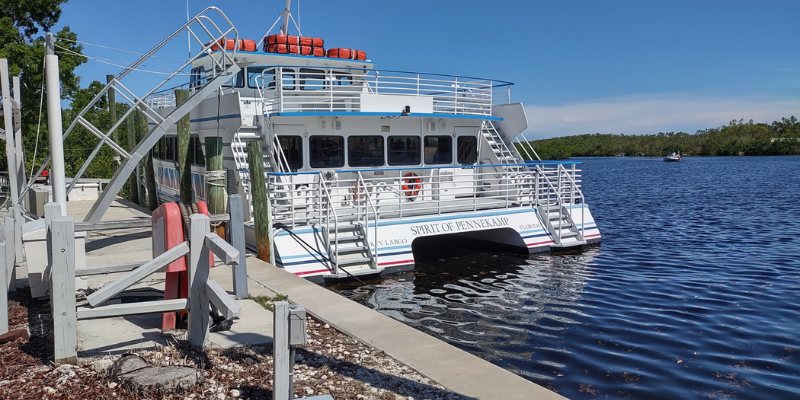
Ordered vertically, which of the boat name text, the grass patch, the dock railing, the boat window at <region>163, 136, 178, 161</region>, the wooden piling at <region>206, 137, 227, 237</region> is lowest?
the grass patch

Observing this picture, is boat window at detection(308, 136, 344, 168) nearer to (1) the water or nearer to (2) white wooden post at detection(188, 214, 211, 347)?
(1) the water

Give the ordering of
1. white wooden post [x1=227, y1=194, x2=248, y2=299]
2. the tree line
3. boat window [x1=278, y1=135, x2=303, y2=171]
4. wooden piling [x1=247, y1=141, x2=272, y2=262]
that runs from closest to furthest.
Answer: white wooden post [x1=227, y1=194, x2=248, y2=299] < wooden piling [x1=247, y1=141, x2=272, y2=262] < boat window [x1=278, y1=135, x2=303, y2=171] < the tree line

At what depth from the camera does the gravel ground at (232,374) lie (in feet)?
16.9

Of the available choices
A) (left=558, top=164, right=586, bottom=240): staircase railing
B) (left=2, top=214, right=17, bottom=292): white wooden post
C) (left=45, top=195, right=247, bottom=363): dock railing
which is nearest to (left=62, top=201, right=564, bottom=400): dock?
(left=45, top=195, right=247, bottom=363): dock railing

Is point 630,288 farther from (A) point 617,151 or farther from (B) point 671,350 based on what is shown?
(A) point 617,151

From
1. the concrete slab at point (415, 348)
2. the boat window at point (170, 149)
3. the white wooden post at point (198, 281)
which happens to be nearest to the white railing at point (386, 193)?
the concrete slab at point (415, 348)

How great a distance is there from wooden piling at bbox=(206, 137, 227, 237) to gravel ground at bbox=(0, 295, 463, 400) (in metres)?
7.06

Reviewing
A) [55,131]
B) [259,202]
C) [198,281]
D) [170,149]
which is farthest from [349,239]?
[170,149]

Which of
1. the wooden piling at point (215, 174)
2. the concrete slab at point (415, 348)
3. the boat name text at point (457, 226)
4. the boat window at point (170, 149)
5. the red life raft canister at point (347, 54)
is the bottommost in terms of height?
the concrete slab at point (415, 348)

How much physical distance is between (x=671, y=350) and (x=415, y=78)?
28.7ft

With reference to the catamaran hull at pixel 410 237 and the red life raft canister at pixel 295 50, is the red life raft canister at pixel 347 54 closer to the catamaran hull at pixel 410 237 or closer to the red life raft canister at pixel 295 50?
the red life raft canister at pixel 295 50

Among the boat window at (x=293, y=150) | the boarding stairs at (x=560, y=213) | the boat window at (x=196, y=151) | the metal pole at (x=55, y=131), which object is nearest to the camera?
the metal pole at (x=55, y=131)

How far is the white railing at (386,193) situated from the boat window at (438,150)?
1.22 ft

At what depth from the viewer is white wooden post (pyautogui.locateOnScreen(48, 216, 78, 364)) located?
5359 millimetres
